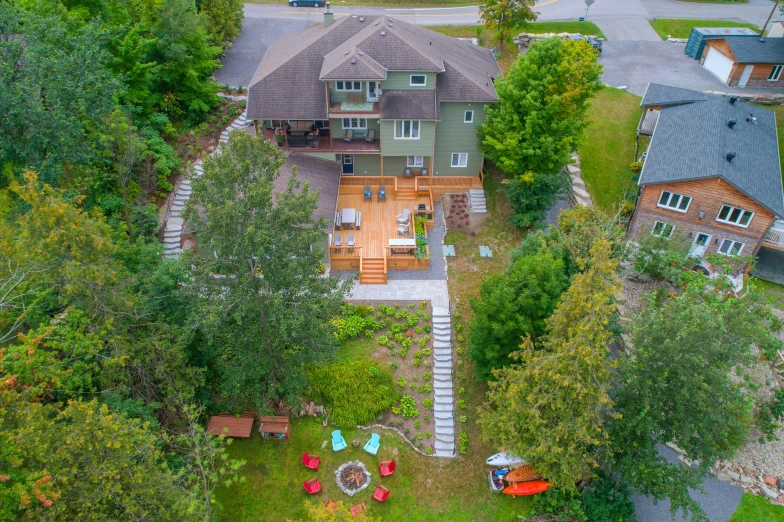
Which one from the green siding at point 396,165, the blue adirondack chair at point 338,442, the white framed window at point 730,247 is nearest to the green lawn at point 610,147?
the white framed window at point 730,247

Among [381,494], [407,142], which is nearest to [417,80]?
[407,142]

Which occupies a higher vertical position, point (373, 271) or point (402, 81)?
point (402, 81)

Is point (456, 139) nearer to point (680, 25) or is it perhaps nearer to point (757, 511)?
point (757, 511)

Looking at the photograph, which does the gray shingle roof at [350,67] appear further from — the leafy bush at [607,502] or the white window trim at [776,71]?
the white window trim at [776,71]

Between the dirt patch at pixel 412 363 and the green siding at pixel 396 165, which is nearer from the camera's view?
the dirt patch at pixel 412 363

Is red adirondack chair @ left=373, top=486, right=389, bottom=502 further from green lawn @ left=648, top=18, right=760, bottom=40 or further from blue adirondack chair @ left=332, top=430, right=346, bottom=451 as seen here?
green lawn @ left=648, top=18, right=760, bottom=40
